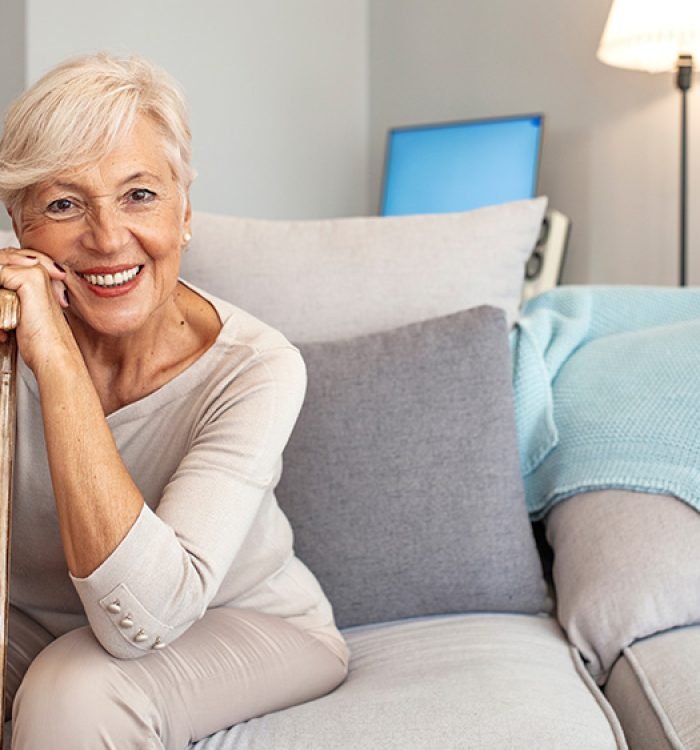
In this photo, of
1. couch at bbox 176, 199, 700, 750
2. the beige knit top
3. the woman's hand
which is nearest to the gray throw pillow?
couch at bbox 176, 199, 700, 750

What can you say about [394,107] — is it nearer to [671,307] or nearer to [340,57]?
[340,57]

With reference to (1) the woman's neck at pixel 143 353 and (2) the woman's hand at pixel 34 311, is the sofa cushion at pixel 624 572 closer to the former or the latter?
(1) the woman's neck at pixel 143 353

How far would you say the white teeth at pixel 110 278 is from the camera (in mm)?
1385

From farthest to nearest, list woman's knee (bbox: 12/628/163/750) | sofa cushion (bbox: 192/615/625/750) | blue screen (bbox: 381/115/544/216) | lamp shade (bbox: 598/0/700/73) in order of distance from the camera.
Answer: blue screen (bbox: 381/115/544/216), lamp shade (bbox: 598/0/700/73), sofa cushion (bbox: 192/615/625/750), woman's knee (bbox: 12/628/163/750)

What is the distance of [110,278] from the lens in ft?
4.55

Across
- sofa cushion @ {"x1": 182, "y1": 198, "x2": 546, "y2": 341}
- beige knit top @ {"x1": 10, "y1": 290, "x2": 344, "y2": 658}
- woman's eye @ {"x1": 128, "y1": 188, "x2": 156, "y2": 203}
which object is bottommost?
beige knit top @ {"x1": 10, "y1": 290, "x2": 344, "y2": 658}

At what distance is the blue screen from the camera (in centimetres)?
326

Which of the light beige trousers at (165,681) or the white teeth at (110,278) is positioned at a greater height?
the white teeth at (110,278)

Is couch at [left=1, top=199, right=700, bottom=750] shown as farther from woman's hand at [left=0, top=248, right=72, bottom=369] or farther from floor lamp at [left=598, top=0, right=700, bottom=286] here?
floor lamp at [left=598, top=0, right=700, bottom=286]

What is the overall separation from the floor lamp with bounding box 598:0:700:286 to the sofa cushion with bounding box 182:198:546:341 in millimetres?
1076

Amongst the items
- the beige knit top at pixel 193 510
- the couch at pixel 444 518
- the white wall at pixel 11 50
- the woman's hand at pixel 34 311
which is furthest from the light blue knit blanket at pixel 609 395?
the white wall at pixel 11 50

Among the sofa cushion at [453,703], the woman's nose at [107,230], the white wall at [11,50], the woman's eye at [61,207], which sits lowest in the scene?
the sofa cushion at [453,703]

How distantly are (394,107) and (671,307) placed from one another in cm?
215

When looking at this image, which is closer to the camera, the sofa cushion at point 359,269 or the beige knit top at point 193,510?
the beige knit top at point 193,510
